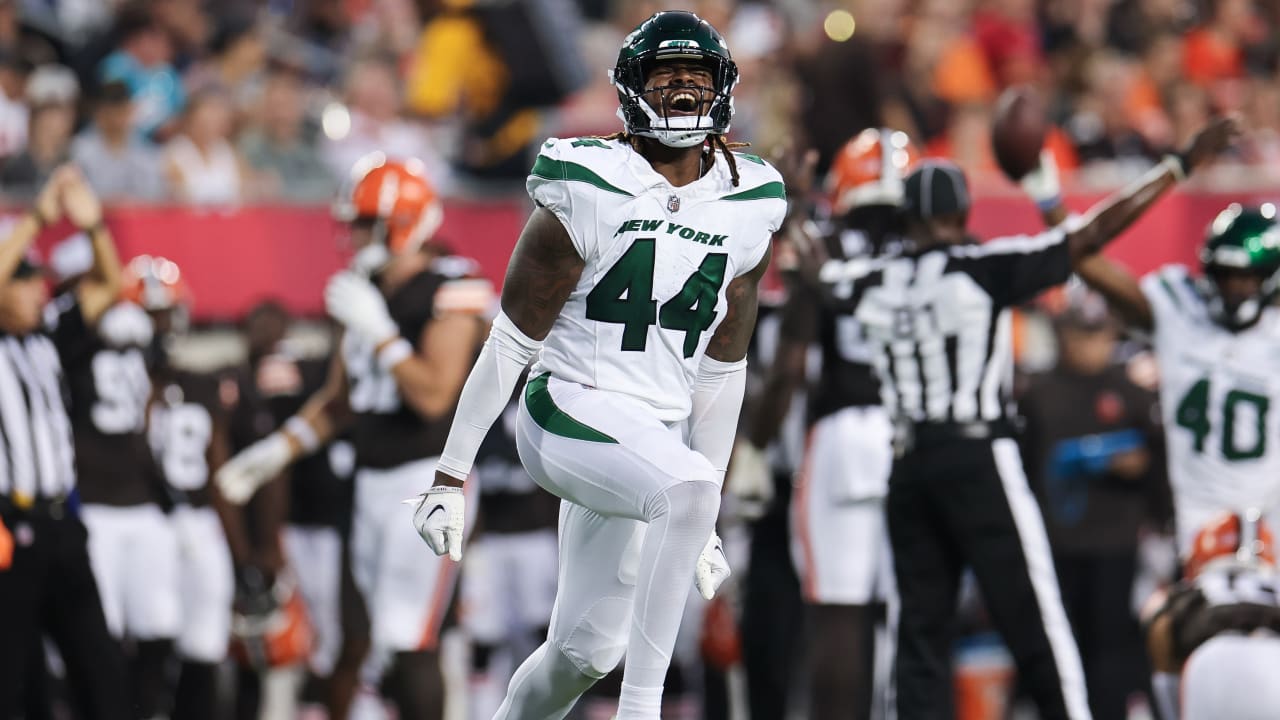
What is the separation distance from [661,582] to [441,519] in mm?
599

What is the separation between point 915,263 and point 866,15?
16.9ft

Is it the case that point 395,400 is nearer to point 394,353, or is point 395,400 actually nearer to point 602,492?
point 394,353

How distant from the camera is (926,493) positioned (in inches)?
254

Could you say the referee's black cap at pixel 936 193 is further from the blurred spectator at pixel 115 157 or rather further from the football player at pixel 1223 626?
the blurred spectator at pixel 115 157

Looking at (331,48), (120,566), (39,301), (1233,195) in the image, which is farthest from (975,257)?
(331,48)

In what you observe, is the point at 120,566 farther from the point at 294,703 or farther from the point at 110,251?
the point at 294,703

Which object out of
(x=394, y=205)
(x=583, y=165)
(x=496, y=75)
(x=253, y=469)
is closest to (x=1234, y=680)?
(x=583, y=165)

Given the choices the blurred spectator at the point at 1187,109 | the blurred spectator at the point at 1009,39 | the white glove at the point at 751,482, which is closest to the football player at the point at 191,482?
the white glove at the point at 751,482

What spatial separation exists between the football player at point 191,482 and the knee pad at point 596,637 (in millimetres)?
3939

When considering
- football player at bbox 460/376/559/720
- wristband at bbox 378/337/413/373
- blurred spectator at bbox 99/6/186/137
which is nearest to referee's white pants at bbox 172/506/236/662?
football player at bbox 460/376/559/720

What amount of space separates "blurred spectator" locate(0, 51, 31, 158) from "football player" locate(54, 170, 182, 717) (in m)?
2.42

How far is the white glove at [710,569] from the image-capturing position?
502 cm

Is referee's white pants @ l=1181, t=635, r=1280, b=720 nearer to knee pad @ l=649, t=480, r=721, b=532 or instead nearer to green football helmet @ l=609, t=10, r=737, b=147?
knee pad @ l=649, t=480, r=721, b=532

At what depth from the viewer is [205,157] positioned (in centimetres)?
1083
